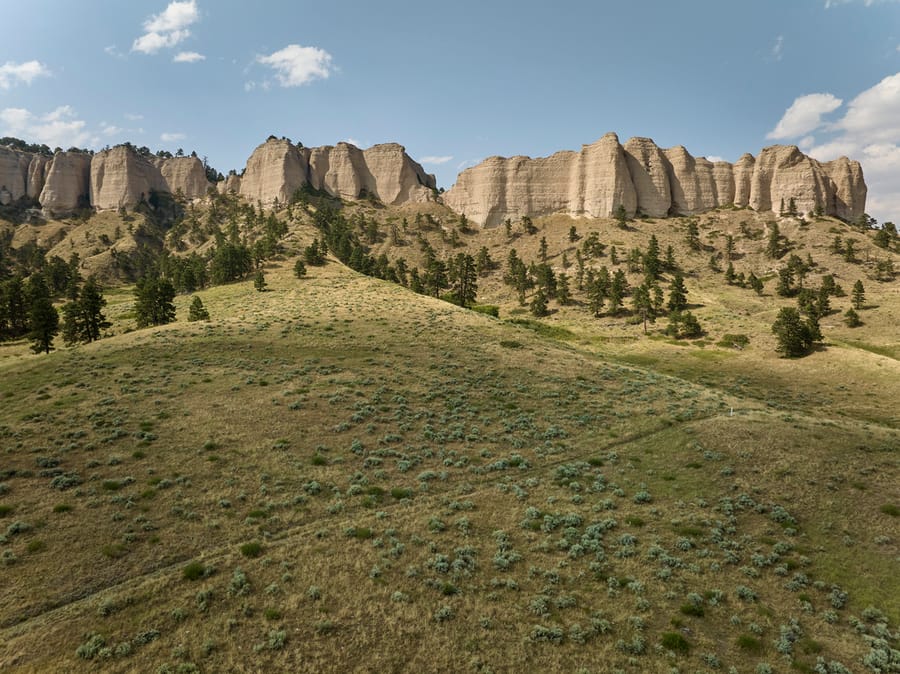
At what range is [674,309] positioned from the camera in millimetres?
91938

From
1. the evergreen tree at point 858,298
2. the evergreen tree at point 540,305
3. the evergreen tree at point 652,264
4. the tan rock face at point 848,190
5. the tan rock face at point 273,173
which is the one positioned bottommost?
the evergreen tree at point 540,305

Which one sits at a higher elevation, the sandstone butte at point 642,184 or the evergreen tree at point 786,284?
the sandstone butte at point 642,184

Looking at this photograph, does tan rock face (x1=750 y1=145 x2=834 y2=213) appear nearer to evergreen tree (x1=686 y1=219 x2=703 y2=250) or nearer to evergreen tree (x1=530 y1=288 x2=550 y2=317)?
evergreen tree (x1=686 y1=219 x2=703 y2=250)

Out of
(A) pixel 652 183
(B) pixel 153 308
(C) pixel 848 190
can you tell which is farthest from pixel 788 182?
(B) pixel 153 308

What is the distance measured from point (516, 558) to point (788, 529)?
44.8 ft

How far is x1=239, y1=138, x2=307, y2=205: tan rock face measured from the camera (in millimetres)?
185500

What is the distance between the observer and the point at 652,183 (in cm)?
15300

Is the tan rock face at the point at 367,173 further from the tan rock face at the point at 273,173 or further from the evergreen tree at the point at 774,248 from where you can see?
the evergreen tree at the point at 774,248

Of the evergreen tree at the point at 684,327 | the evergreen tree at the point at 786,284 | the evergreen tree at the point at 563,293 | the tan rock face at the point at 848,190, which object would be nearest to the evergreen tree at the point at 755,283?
the evergreen tree at the point at 786,284

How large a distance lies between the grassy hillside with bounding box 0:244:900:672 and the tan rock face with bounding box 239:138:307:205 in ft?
503

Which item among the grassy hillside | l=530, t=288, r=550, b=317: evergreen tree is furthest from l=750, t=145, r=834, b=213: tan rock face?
the grassy hillside

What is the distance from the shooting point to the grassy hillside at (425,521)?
15695mm

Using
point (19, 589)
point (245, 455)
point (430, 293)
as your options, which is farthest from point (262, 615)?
point (430, 293)

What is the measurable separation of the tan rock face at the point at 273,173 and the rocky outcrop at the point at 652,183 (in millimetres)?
75894
